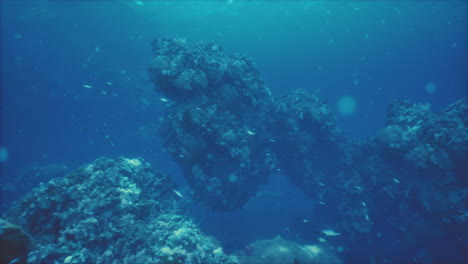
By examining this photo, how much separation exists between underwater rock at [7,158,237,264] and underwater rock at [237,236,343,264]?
4884 millimetres

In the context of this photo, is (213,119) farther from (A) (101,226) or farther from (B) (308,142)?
(B) (308,142)

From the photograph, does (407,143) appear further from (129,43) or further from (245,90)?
(129,43)

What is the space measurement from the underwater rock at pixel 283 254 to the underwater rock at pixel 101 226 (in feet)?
16.0

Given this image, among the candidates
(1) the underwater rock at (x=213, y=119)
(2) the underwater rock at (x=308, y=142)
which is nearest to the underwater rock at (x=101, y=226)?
(1) the underwater rock at (x=213, y=119)

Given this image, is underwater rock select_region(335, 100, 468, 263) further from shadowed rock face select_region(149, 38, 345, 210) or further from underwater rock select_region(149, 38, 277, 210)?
underwater rock select_region(149, 38, 277, 210)

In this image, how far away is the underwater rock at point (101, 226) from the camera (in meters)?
6.21

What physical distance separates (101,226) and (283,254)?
314 inches

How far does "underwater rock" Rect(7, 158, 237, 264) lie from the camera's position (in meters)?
6.21

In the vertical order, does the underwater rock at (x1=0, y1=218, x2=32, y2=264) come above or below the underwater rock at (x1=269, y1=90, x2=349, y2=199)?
below

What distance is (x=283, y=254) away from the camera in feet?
38.0

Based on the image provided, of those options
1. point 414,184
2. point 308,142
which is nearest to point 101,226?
point 308,142

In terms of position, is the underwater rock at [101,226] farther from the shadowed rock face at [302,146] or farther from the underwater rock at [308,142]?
the underwater rock at [308,142]

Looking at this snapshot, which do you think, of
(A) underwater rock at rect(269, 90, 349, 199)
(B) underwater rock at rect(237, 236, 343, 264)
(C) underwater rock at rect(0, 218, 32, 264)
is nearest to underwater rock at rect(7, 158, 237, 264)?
(C) underwater rock at rect(0, 218, 32, 264)

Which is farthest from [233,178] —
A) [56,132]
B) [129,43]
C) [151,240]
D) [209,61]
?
[129,43]
